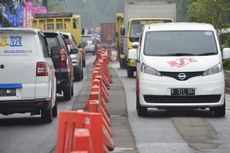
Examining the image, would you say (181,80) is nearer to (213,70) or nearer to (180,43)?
(213,70)

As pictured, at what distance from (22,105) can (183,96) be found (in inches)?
127

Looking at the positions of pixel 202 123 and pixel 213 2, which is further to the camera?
pixel 213 2

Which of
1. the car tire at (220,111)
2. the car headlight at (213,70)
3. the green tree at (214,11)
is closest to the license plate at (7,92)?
the car headlight at (213,70)

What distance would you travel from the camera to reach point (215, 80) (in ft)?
52.5

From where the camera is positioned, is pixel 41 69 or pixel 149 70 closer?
pixel 41 69

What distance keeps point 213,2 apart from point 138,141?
26.4 meters

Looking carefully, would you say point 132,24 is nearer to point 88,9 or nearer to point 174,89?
point 174,89

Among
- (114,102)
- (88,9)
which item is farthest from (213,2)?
(88,9)

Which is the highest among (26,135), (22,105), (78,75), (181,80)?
(181,80)

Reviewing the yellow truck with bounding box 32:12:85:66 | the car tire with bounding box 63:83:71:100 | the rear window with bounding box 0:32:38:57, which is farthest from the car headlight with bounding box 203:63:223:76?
the yellow truck with bounding box 32:12:85:66

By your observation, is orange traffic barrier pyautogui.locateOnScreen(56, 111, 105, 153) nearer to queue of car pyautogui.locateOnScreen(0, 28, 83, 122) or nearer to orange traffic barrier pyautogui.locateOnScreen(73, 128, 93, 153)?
orange traffic barrier pyautogui.locateOnScreen(73, 128, 93, 153)

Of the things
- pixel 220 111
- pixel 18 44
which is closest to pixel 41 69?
pixel 18 44

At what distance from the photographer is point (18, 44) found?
15.4 meters

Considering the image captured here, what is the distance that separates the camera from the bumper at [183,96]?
15914 mm
